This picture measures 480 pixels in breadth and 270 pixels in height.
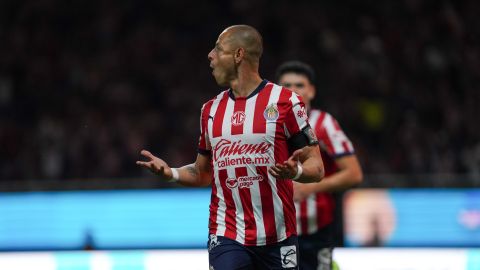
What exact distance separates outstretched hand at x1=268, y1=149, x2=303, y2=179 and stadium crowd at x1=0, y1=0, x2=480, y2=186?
25.6 feet

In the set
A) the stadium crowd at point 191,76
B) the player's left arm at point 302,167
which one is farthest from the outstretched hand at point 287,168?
the stadium crowd at point 191,76

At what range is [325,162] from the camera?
612 cm

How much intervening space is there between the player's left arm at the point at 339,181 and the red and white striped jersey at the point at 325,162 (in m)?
0.05

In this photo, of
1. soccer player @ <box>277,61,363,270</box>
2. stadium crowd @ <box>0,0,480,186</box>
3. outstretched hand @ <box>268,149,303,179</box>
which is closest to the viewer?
outstretched hand @ <box>268,149,303,179</box>

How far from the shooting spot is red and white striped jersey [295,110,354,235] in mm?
6000

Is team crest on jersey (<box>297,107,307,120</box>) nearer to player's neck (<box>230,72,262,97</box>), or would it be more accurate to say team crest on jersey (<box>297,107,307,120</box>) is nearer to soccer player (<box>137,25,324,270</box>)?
soccer player (<box>137,25,324,270</box>)

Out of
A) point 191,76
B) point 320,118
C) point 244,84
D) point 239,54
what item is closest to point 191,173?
point 244,84

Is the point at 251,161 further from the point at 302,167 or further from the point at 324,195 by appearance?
the point at 324,195

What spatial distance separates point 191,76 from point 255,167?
10152mm

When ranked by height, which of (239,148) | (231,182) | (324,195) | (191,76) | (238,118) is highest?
(191,76)

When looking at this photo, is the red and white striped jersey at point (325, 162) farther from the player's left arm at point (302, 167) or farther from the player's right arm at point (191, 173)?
the player's left arm at point (302, 167)

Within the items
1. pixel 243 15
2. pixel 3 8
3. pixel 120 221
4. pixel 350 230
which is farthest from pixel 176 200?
pixel 3 8

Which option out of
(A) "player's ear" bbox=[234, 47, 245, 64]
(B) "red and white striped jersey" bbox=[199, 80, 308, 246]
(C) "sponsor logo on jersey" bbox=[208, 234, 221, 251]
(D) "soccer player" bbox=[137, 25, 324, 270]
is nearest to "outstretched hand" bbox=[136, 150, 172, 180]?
(D) "soccer player" bbox=[137, 25, 324, 270]

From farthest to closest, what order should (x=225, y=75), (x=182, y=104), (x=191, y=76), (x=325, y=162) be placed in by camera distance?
(x=191, y=76) → (x=182, y=104) → (x=325, y=162) → (x=225, y=75)
